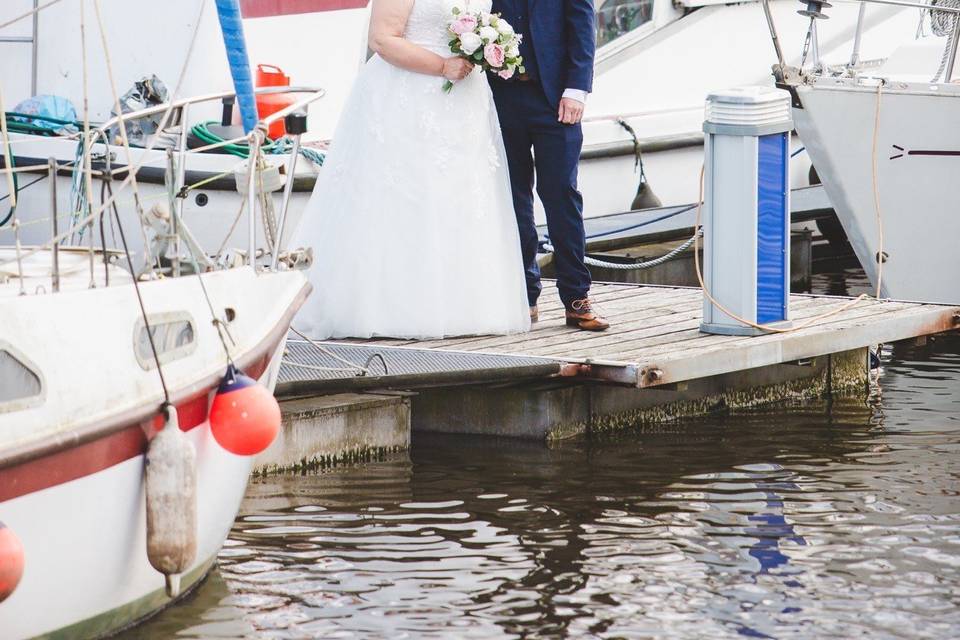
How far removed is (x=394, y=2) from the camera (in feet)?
24.3

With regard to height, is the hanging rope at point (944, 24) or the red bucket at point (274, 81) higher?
the hanging rope at point (944, 24)

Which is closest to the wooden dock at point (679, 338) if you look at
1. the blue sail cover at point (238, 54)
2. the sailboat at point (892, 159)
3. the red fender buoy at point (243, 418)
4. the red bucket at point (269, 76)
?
the sailboat at point (892, 159)

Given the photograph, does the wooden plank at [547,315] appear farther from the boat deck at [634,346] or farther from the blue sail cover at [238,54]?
the blue sail cover at [238,54]

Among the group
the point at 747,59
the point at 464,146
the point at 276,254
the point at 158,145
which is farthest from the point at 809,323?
the point at 747,59

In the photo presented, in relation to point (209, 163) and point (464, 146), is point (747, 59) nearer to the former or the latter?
point (209, 163)

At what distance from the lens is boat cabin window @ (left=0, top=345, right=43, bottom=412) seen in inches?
165

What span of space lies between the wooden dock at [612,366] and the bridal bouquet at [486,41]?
4.19 feet

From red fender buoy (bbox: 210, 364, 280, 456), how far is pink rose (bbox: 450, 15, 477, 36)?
9.66ft

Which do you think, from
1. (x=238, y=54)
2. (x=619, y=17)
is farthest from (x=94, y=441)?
(x=619, y=17)

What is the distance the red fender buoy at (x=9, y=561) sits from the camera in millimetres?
3992

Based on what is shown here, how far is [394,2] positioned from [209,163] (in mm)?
2622

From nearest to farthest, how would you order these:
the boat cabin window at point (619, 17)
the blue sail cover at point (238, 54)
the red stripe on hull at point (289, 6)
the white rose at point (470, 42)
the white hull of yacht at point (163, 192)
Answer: the blue sail cover at point (238, 54) → the white rose at point (470, 42) → the white hull of yacht at point (163, 192) → the red stripe on hull at point (289, 6) → the boat cabin window at point (619, 17)

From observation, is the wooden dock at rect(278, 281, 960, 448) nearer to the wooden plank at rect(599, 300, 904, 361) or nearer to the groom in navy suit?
the wooden plank at rect(599, 300, 904, 361)

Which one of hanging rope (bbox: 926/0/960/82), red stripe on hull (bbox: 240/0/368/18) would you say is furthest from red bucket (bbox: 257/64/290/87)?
hanging rope (bbox: 926/0/960/82)
